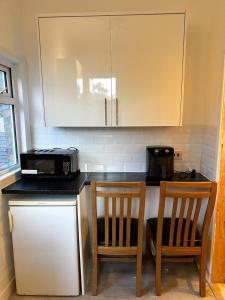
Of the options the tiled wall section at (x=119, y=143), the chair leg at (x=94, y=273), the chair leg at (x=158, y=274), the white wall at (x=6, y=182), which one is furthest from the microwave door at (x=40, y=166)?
the chair leg at (x=158, y=274)

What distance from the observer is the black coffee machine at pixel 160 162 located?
205cm

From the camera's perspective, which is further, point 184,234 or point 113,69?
point 113,69

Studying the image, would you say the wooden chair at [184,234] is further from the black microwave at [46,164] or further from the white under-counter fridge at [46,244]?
the black microwave at [46,164]

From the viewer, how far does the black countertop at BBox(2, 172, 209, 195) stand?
68.0 inches

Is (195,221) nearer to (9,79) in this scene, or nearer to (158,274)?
(158,274)

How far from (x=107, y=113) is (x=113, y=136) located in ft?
1.18

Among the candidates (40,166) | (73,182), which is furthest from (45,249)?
(40,166)

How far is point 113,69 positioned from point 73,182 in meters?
1.02

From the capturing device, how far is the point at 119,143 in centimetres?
228

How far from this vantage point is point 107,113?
1.96 meters

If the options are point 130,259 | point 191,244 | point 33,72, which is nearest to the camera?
point 191,244

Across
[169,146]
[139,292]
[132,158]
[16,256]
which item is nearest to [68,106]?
[132,158]

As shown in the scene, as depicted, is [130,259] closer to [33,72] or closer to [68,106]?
[68,106]

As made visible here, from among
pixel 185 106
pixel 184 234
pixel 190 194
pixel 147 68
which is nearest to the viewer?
pixel 190 194
